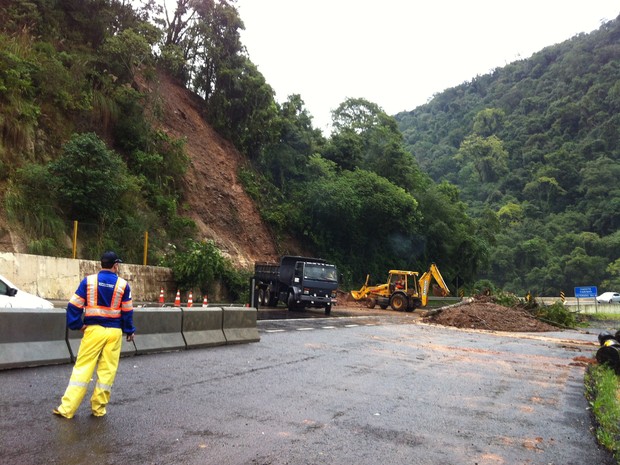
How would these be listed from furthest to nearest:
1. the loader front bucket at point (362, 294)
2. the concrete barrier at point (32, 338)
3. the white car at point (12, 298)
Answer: the loader front bucket at point (362, 294), the white car at point (12, 298), the concrete barrier at point (32, 338)

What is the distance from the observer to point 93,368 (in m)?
5.93

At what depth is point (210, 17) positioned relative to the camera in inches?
1492

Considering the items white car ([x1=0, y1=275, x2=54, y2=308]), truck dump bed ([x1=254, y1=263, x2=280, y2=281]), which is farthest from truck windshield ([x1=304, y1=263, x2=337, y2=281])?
white car ([x1=0, y1=275, x2=54, y2=308])

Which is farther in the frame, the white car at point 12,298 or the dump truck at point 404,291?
the dump truck at point 404,291

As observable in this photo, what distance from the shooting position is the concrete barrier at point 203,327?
11562 millimetres

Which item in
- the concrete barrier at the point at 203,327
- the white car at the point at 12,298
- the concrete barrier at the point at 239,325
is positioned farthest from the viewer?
the concrete barrier at the point at 239,325

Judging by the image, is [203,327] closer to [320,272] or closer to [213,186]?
[320,272]

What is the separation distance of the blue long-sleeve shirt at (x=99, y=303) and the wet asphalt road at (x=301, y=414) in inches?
39.8

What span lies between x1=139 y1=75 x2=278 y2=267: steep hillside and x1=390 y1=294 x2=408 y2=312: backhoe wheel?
31.1ft

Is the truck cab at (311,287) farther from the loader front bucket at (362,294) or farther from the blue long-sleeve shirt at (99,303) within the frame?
the blue long-sleeve shirt at (99,303)

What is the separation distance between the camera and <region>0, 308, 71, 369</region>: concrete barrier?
26.3 feet

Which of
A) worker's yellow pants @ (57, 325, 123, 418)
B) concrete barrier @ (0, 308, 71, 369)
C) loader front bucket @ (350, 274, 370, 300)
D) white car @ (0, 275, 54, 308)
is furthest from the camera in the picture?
loader front bucket @ (350, 274, 370, 300)

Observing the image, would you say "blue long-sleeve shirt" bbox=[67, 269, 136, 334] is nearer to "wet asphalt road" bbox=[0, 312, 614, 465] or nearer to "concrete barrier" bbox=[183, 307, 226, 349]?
"wet asphalt road" bbox=[0, 312, 614, 465]

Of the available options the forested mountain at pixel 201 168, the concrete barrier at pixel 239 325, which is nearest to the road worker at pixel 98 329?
the concrete barrier at pixel 239 325
